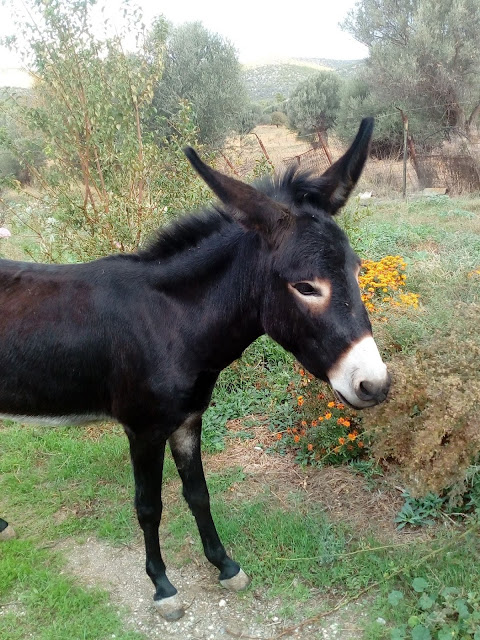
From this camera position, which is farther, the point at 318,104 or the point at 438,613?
the point at 318,104

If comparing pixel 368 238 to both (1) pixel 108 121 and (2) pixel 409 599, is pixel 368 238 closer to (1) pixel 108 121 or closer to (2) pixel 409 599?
(1) pixel 108 121

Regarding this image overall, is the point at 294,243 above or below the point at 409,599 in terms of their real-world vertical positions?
above

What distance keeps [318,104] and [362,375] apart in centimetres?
2447

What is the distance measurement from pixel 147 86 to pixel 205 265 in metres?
3.07

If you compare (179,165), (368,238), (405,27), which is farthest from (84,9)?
(405,27)

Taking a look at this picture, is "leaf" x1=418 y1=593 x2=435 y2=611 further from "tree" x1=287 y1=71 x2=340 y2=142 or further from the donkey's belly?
"tree" x1=287 y1=71 x2=340 y2=142

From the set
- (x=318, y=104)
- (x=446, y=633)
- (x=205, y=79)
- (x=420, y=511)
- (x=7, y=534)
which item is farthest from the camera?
(x=318, y=104)

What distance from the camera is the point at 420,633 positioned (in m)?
2.21

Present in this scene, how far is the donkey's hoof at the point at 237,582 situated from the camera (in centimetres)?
282

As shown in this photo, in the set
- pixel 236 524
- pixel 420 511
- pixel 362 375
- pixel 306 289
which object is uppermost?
pixel 306 289

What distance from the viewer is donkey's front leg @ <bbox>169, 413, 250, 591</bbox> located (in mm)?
2822

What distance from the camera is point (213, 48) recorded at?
1842cm

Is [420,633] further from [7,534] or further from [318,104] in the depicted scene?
[318,104]

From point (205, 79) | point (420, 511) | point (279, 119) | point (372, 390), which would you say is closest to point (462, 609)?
point (420, 511)
